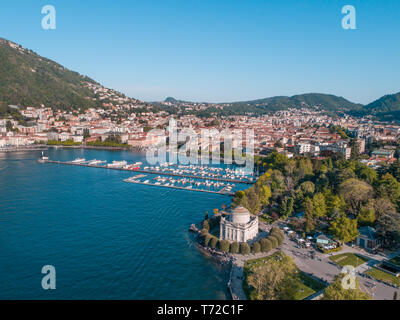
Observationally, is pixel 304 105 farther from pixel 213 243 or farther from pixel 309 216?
pixel 213 243

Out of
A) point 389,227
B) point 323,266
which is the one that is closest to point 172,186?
point 323,266

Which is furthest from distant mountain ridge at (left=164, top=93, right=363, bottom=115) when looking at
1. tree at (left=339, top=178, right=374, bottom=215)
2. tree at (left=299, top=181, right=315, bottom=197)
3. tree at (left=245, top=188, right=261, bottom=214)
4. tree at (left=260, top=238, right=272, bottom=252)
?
tree at (left=260, top=238, right=272, bottom=252)

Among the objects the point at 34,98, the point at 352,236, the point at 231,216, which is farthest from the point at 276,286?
the point at 34,98

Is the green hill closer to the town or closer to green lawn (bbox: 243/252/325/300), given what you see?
the town

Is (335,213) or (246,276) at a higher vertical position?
(335,213)

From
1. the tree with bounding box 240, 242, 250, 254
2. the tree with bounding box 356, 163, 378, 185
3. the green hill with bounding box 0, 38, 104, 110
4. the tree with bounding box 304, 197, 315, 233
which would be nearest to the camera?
the tree with bounding box 240, 242, 250, 254

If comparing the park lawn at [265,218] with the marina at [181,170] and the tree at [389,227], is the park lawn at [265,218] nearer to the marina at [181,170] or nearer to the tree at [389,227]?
the tree at [389,227]

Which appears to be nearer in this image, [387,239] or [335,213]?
[387,239]

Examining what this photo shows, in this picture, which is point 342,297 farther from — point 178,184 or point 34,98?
point 34,98
